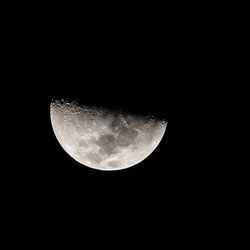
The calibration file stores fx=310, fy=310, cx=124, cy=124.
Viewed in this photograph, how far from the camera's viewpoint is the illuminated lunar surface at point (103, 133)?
3.41 meters

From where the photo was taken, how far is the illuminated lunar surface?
11.2 ft

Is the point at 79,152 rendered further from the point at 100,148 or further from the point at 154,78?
the point at 154,78

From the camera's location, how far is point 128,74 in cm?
320

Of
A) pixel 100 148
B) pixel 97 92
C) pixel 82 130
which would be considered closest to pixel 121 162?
pixel 100 148

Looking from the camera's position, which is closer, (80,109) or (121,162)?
(80,109)

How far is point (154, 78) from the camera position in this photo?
10.7 feet

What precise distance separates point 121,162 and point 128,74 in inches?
44.3

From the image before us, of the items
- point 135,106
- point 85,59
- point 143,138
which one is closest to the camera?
point 85,59

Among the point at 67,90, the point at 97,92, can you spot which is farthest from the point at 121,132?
the point at 67,90

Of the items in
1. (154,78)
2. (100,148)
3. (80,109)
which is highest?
(154,78)

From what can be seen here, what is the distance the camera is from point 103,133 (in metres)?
3.42

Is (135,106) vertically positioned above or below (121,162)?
above

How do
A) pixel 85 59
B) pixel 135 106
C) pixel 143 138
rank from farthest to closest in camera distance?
1. pixel 143 138
2. pixel 135 106
3. pixel 85 59

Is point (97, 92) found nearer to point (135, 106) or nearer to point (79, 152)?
point (135, 106)
